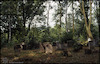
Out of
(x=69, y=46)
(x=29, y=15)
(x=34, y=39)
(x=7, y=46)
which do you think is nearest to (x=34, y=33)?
(x=34, y=39)

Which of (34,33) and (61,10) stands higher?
(61,10)

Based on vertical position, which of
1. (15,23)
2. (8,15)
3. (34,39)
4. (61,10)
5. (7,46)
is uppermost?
(61,10)

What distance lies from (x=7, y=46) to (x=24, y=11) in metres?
10.2

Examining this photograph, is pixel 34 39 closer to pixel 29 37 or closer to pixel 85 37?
pixel 29 37

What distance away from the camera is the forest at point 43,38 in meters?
9.14

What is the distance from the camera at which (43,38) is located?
1384 centimetres

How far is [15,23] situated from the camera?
17859mm

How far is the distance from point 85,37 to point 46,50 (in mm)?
6802

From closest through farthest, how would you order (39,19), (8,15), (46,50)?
(46,50) < (8,15) < (39,19)

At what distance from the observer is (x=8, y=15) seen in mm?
16391

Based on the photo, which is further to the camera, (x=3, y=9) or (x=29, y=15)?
(x=29, y=15)

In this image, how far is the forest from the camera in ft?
30.0

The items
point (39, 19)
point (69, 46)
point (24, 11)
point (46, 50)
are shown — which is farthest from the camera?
point (39, 19)

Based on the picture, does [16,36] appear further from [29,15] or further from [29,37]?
[29,15]
